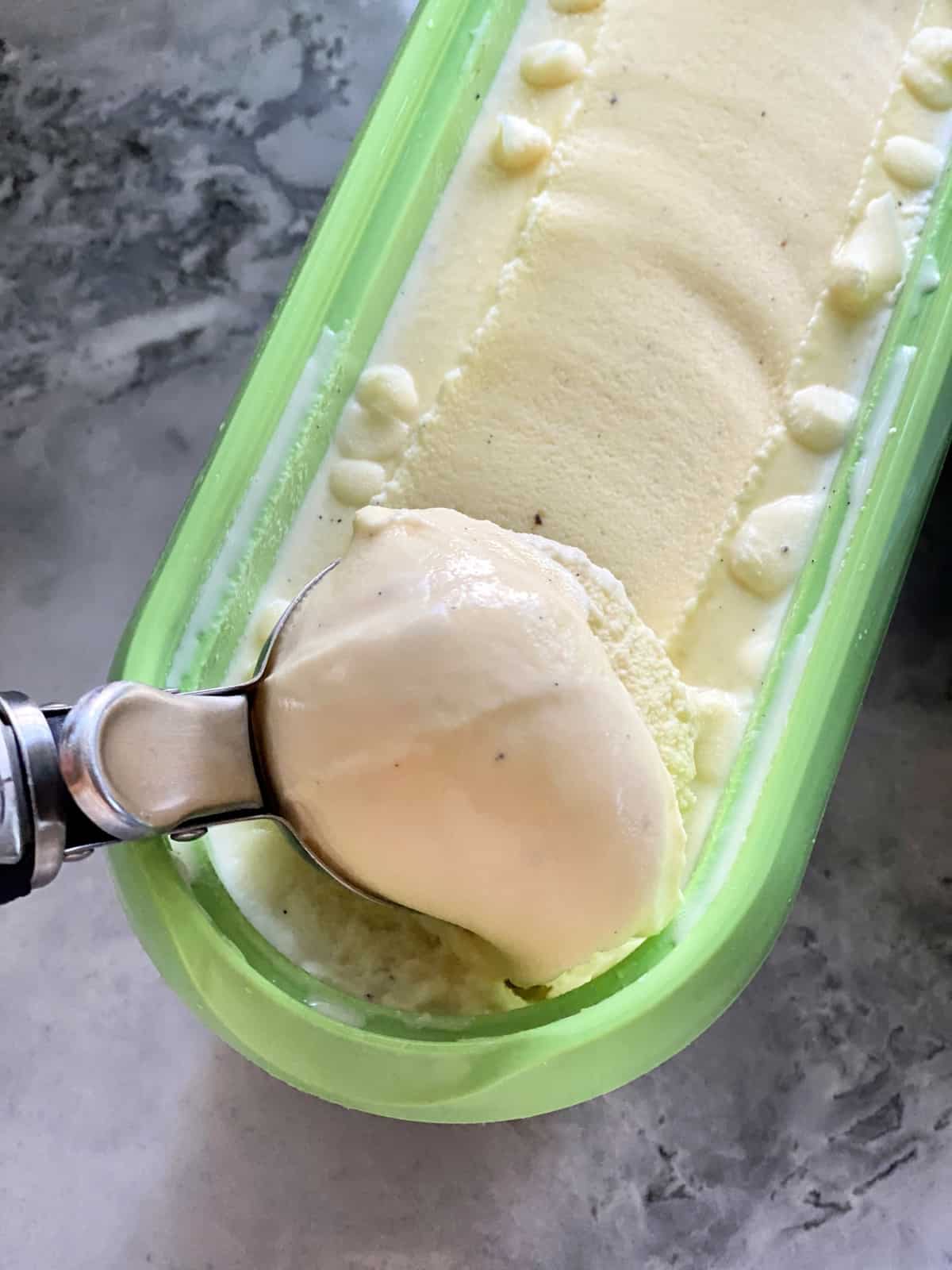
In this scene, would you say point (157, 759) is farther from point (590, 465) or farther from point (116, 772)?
point (590, 465)

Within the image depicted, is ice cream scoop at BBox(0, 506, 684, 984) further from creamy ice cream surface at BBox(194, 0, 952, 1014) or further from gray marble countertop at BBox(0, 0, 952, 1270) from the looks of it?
gray marble countertop at BBox(0, 0, 952, 1270)

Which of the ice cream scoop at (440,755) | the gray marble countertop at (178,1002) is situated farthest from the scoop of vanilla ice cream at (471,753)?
the gray marble countertop at (178,1002)

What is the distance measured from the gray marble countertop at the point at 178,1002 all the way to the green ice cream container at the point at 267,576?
214 mm

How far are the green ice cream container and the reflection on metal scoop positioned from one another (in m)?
0.07

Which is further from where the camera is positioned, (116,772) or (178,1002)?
(178,1002)

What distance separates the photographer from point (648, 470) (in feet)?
2.81

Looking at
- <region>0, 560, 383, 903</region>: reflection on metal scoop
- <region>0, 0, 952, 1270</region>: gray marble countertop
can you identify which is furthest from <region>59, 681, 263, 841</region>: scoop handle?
<region>0, 0, 952, 1270</region>: gray marble countertop

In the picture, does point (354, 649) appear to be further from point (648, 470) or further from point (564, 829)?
point (648, 470)

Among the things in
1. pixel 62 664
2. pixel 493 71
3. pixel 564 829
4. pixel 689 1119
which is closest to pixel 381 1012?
pixel 564 829

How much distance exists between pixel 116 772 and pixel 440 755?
17 centimetres

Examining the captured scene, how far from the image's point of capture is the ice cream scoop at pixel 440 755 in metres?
0.66

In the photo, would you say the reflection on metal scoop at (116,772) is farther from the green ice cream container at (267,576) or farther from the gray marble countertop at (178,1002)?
the gray marble countertop at (178,1002)

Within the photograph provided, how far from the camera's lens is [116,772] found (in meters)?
0.63

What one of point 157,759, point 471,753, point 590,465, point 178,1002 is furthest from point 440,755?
point 178,1002
